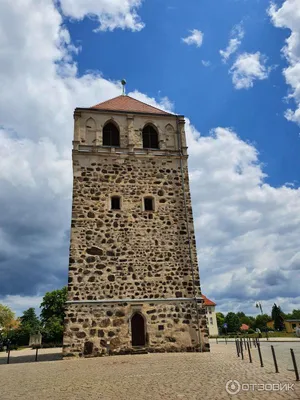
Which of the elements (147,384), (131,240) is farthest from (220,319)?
(147,384)

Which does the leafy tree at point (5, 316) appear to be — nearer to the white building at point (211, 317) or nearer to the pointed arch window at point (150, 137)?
the white building at point (211, 317)

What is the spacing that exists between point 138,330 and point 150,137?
1057 centimetres

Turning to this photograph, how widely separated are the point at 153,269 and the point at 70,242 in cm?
418

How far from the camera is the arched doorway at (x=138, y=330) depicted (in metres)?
14.1

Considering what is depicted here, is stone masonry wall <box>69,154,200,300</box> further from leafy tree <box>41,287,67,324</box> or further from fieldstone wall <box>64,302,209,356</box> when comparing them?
leafy tree <box>41,287,67,324</box>

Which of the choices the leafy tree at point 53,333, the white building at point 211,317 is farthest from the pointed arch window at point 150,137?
the white building at point 211,317

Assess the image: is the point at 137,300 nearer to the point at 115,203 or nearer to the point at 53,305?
the point at 115,203

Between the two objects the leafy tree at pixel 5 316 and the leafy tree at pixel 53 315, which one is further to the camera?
the leafy tree at pixel 5 316

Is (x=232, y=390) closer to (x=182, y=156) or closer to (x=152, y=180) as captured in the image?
(x=152, y=180)

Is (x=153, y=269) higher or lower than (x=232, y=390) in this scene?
higher

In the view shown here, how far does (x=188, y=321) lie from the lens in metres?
14.5

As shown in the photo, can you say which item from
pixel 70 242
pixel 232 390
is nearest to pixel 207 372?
pixel 232 390

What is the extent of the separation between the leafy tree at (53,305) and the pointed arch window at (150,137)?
2826 centimetres

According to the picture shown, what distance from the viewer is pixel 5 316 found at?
158 feet
